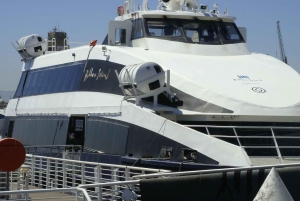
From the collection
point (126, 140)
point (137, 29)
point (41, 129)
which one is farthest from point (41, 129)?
point (126, 140)

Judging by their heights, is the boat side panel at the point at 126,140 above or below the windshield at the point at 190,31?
below

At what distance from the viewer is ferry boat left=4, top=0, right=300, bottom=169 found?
46.6 ft

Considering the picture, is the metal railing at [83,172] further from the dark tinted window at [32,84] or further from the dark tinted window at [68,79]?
the dark tinted window at [32,84]

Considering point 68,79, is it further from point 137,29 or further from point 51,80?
point 137,29

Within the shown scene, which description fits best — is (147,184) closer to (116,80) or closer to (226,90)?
(226,90)

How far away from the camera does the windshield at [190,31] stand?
1845 centimetres

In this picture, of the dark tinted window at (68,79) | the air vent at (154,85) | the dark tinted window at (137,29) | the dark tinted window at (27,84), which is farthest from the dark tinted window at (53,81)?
the air vent at (154,85)

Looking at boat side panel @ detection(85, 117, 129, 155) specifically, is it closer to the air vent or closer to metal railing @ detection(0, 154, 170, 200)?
metal railing @ detection(0, 154, 170, 200)

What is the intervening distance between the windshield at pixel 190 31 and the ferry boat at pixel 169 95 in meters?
0.03

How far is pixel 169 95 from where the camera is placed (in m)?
15.4

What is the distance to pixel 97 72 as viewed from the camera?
18.1 m

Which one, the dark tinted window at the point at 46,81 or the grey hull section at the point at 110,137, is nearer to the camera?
the grey hull section at the point at 110,137

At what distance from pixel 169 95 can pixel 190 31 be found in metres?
3.88

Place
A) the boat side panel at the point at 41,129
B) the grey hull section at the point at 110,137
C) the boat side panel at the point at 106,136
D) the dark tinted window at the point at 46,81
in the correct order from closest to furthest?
the grey hull section at the point at 110,137 → the boat side panel at the point at 106,136 → the boat side panel at the point at 41,129 → the dark tinted window at the point at 46,81
